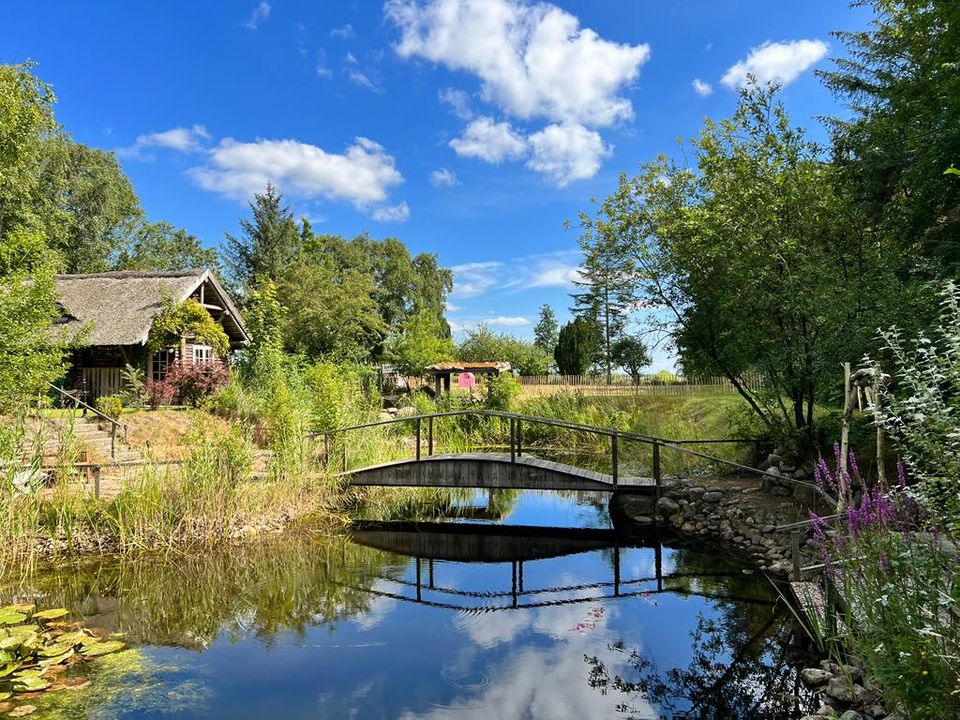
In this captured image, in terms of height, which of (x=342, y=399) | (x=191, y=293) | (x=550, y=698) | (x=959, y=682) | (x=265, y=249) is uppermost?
(x=265, y=249)

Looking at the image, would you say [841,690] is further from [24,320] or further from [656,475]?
[24,320]

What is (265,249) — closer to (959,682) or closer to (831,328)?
(831,328)

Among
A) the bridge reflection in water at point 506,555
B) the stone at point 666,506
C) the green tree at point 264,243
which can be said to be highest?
the green tree at point 264,243

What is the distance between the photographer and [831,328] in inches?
298

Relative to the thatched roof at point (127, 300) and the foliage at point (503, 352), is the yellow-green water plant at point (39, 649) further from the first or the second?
the foliage at point (503, 352)

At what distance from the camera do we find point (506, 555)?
8.64 m

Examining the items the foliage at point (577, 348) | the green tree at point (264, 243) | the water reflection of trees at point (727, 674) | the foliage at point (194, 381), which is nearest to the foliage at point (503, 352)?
→ the foliage at point (577, 348)

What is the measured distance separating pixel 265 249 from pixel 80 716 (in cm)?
2946

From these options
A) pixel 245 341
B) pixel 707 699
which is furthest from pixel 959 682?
pixel 245 341

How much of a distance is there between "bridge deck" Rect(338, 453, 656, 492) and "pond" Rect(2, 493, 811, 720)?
0.95 metres

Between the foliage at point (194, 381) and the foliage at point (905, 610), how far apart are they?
16008 mm

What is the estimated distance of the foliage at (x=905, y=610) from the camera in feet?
9.07

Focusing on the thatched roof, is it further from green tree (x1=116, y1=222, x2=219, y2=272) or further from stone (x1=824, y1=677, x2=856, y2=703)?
stone (x1=824, y1=677, x2=856, y2=703)

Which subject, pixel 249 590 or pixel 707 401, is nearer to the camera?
pixel 249 590
